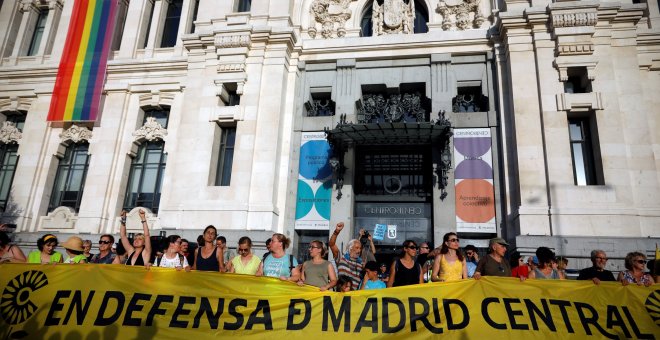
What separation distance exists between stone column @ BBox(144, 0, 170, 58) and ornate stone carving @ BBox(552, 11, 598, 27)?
16306mm

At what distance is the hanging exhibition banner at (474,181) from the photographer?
13710 mm

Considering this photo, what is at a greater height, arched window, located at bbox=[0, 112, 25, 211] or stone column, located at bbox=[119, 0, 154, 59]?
stone column, located at bbox=[119, 0, 154, 59]

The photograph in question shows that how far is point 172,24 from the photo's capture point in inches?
772

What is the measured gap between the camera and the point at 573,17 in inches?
532

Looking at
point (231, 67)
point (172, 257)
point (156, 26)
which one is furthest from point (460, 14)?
point (172, 257)

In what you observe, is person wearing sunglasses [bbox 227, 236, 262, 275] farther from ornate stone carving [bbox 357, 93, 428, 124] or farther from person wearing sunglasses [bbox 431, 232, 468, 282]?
ornate stone carving [bbox 357, 93, 428, 124]

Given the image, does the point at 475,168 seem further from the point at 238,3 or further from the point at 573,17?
the point at 238,3

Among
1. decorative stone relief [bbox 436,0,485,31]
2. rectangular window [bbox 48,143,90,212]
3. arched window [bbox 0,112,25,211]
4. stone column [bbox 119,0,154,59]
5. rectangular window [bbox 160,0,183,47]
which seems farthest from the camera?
rectangular window [bbox 160,0,183,47]

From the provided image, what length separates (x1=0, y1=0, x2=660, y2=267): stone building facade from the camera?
1272cm

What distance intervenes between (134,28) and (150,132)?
5349mm

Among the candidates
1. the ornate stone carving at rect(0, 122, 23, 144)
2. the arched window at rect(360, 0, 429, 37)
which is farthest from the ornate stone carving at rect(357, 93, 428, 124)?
the ornate stone carving at rect(0, 122, 23, 144)

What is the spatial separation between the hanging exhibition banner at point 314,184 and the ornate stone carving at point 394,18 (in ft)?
17.1

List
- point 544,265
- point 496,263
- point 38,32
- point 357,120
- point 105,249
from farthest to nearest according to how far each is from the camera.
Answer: point 38,32 < point 357,120 < point 105,249 < point 544,265 < point 496,263

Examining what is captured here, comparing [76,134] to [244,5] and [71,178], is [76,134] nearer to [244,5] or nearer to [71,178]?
[71,178]
